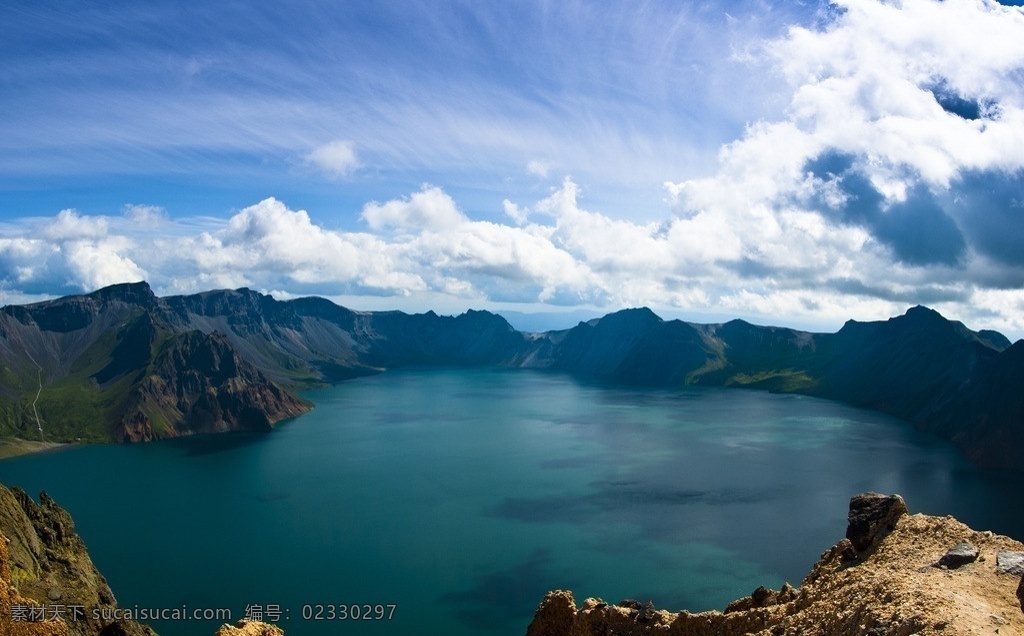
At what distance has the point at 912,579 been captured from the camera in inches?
971

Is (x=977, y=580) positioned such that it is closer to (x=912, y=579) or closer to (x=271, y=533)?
(x=912, y=579)

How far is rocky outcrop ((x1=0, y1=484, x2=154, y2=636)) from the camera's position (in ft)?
180

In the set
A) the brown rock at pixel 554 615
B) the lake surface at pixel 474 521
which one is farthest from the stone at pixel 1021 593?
the lake surface at pixel 474 521

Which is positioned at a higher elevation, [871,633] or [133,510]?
[871,633]

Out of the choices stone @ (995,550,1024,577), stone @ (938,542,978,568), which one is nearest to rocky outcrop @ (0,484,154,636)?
stone @ (938,542,978,568)

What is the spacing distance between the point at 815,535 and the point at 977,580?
98.7m

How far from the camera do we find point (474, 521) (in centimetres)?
12256

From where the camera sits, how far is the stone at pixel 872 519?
3180 centimetres

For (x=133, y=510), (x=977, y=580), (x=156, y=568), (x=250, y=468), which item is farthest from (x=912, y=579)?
(x=250, y=468)

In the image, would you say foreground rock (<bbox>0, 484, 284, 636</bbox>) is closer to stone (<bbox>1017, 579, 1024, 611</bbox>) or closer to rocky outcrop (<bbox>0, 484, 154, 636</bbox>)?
rocky outcrop (<bbox>0, 484, 154, 636</bbox>)

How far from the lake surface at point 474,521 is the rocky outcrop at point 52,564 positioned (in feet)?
41.0

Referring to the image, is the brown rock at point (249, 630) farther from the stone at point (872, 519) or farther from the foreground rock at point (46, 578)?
the stone at point (872, 519)

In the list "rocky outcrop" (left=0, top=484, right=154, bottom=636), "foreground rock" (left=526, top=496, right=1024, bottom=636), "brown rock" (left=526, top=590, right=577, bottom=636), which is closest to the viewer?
"foreground rock" (left=526, top=496, right=1024, bottom=636)

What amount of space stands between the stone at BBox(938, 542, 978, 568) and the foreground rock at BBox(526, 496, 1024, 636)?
191 millimetres
